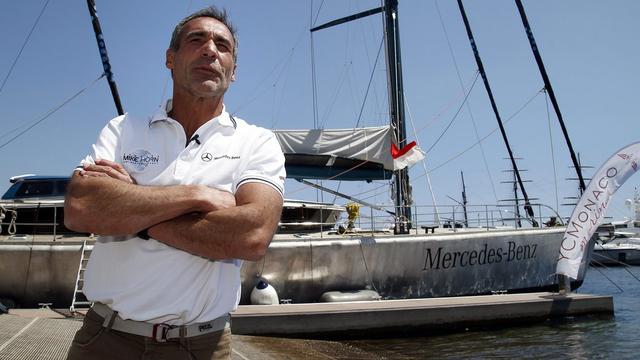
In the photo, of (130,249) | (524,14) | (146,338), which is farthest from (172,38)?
(524,14)

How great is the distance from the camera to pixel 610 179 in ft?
43.2

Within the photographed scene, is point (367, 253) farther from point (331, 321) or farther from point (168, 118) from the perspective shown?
point (168, 118)

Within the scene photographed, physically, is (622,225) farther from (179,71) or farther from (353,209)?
(179,71)

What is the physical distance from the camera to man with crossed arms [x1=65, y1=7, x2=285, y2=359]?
1796 millimetres

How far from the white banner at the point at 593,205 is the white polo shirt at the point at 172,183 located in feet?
41.0

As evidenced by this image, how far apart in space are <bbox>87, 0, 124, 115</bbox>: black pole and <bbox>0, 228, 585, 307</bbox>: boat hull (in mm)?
3304

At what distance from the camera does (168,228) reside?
180 cm

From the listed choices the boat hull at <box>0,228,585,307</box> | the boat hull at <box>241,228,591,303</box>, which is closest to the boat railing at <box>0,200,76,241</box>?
the boat hull at <box>0,228,585,307</box>

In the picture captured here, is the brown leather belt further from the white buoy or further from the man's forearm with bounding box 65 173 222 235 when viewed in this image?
the white buoy

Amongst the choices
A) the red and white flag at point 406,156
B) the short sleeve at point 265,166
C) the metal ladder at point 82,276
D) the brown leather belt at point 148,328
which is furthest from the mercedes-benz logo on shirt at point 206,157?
the red and white flag at point 406,156

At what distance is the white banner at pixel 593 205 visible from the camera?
1267 cm

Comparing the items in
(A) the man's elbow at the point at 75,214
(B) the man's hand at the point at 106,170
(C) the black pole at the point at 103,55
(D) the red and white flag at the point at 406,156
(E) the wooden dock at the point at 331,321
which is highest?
(C) the black pole at the point at 103,55

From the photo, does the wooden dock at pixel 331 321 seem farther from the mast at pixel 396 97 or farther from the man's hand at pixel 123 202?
the man's hand at pixel 123 202

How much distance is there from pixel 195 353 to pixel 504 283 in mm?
14708
